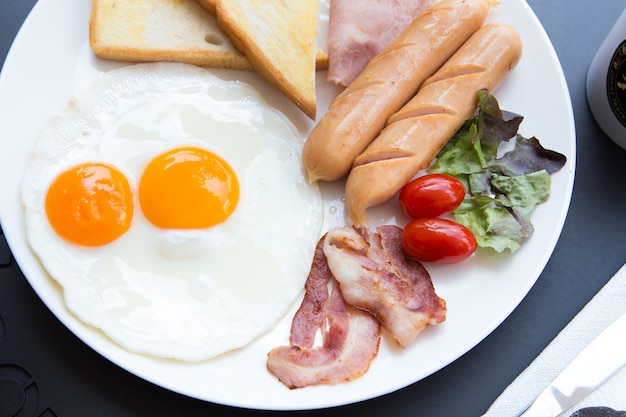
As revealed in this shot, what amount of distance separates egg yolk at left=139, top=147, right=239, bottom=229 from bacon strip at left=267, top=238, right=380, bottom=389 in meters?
0.45

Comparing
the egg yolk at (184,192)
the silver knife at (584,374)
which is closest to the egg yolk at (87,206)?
the egg yolk at (184,192)

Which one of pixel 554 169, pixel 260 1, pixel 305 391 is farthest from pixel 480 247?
pixel 260 1

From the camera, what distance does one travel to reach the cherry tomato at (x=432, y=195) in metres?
2.54

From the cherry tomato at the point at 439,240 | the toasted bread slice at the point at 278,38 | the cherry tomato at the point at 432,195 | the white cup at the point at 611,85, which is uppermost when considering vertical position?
the white cup at the point at 611,85

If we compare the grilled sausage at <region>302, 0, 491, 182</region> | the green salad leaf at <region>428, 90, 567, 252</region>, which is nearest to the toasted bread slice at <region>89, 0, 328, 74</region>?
the grilled sausage at <region>302, 0, 491, 182</region>

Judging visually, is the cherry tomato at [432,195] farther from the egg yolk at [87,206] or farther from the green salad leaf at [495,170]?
the egg yolk at [87,206]

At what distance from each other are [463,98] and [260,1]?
97 cm

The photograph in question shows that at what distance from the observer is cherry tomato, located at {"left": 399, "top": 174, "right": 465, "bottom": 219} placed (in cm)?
254

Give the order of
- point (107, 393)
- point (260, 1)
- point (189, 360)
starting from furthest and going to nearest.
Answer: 1. point (260, 1)
2. point (107, 393)
3. point (189, 360)

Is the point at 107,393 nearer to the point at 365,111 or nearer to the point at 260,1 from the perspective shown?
the point at 365,111

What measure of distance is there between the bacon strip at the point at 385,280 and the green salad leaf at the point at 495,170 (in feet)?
0.97

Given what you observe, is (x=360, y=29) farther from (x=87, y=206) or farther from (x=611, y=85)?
(x=87, y=206)

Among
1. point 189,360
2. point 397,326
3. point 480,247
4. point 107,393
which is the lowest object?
point 107,393

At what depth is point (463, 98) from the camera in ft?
8.57
